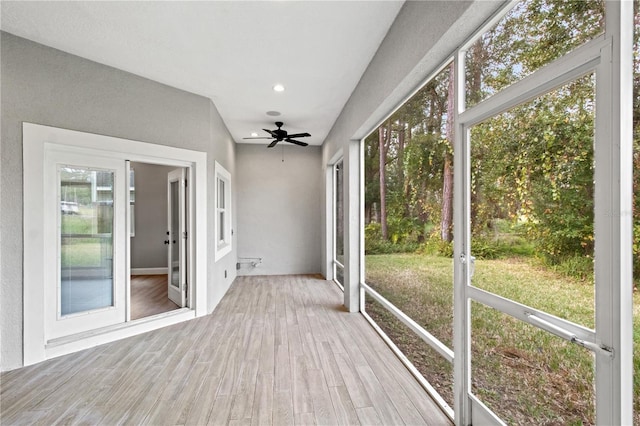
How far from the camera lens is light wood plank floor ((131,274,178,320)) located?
398 centimetres

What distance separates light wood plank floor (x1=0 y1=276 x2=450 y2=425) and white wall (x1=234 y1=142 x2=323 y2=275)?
118 inches

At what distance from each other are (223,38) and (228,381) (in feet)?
9.51

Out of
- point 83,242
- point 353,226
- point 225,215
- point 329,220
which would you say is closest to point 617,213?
point 353,226

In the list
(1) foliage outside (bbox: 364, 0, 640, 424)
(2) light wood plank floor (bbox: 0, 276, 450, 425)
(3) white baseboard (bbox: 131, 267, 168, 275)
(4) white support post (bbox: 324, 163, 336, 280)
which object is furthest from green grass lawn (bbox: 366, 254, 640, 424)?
(3) white baseboard (bbox: 131, 267, 168, 275)

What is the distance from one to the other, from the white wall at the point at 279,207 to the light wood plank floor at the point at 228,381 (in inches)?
118

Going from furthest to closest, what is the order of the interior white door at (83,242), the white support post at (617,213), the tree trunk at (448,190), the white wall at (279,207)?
the white wall at (279,207)
the interior white door at (83,242)
the tree trunk at (448,190)
the white support post at (617,213)

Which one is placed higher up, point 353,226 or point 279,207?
point 279,207

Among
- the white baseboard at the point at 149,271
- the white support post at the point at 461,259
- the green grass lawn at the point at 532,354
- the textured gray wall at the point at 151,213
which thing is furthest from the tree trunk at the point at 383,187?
the white baseboard at the point at 149,271

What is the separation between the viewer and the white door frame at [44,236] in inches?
104

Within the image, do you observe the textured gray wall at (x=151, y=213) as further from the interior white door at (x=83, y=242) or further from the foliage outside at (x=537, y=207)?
the foliage outside at (x=537, y=207)

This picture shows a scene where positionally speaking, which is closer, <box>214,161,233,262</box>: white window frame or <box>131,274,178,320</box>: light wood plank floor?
<box>131,274,178,320</box>: light wood plank floor

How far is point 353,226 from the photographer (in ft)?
13.4

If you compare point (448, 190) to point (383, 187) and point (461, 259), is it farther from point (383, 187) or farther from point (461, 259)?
point (383, 187)

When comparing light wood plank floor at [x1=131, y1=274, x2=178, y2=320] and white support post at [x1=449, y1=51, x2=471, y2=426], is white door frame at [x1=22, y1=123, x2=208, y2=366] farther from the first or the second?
white support post at [x1=449, y1=51, x2=471, y2=426]
